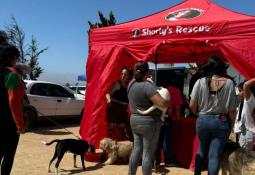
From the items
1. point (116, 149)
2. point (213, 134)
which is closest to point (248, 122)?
point (213, 134)

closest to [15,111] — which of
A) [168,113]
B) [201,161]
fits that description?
[201,161]

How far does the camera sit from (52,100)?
1439 centimetres

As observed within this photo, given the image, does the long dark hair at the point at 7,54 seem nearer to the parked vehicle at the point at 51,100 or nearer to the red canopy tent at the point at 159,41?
the red canopy tent at the point at 159,41

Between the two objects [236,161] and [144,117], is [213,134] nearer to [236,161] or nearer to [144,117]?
[236,161]

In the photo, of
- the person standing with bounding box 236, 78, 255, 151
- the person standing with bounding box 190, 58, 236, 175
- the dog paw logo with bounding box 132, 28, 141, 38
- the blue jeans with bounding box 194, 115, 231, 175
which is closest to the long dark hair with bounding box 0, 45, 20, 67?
the person standing with bounding box 190, 58, 236, 175

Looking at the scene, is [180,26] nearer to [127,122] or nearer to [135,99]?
[127,122]

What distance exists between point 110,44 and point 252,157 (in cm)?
431

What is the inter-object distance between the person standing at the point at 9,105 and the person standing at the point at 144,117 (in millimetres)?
1486

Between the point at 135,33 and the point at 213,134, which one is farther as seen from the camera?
the point at 135,33

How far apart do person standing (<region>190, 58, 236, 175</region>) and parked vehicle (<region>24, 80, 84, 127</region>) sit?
8873mm

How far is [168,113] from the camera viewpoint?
7.73 m

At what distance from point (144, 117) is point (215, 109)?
946 millimetres

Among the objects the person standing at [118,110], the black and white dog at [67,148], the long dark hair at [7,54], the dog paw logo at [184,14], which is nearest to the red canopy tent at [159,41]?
the dog paw logo at [184,14]

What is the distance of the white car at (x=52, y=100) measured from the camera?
13859mm
